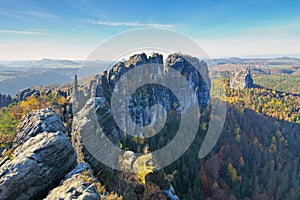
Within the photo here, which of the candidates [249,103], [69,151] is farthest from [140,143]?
[249,103]

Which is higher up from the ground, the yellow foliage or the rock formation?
the rock formation

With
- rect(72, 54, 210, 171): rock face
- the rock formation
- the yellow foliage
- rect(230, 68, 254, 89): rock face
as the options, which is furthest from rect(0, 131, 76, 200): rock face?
rect(230, 68, 254, 89): rock face

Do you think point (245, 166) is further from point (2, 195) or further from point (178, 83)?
point (2, 195)

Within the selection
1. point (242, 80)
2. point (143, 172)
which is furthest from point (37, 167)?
point (242, 80)

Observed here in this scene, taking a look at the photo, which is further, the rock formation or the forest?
the forest

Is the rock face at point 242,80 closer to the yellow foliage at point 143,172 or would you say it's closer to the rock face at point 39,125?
the yellow foliage at point 143,172

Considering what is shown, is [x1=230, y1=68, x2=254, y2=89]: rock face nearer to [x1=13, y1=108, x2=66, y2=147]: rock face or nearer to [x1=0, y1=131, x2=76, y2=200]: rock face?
[x1=13, y1=108, x2=66, y2=147]: rock face
